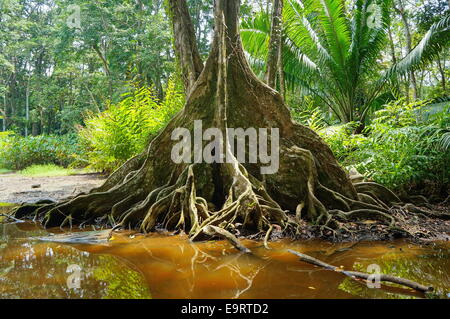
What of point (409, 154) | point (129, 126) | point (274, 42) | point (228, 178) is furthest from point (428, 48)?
point (129, 126)

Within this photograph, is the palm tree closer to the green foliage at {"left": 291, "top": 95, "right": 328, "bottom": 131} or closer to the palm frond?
the palm frond

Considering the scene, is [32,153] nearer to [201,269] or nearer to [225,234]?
[225,234]

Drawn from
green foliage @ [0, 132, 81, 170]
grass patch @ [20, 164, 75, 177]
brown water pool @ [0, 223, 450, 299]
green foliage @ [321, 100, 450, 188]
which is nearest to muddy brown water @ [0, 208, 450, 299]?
brown water pool @ [0, 223, 450, 299]

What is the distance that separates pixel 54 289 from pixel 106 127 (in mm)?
8102

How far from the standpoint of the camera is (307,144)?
5.49 metres

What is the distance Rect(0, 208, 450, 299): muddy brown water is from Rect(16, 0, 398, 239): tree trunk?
0.67 meters

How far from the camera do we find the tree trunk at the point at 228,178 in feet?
14.8

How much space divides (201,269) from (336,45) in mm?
9985

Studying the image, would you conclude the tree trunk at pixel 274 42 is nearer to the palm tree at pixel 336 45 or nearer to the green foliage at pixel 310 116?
the green foliage at pixel 310 116

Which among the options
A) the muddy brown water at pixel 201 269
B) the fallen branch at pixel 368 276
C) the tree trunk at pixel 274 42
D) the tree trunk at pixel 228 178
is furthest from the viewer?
the tree trunk at pixel 274 42

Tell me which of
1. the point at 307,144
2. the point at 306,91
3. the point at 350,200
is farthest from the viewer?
the point at 306,91

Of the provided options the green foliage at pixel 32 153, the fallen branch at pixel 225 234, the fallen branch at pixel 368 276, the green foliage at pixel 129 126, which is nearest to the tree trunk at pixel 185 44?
the green foliage at pixel 129 126

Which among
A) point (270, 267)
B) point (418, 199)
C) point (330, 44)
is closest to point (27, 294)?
point (270, 267)

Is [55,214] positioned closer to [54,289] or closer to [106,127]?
[54,289]
